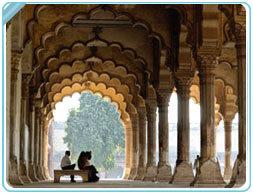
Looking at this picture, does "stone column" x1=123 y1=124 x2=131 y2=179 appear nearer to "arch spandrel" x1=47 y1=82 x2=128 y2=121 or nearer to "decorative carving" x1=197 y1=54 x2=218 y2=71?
"arch spandrel" x1=47 y1=82 x2=128 y2=121

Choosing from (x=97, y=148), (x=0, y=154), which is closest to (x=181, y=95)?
(x=0, y=154)

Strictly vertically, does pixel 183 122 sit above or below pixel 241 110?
below

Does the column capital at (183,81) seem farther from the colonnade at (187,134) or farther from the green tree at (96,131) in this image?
the green tree at (96,131)

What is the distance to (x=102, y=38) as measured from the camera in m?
19.5

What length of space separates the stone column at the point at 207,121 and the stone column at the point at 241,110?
2.24 meters

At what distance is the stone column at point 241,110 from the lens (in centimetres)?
1043

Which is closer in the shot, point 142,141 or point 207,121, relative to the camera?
point 207,121

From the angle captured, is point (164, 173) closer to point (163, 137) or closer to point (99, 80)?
point (163, 137)

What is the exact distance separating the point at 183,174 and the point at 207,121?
3061mm

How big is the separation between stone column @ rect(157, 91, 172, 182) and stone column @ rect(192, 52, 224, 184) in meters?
5.67

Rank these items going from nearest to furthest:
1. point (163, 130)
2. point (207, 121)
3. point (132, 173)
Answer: point (207, 121)
point (163, 130)
point (132, 173)

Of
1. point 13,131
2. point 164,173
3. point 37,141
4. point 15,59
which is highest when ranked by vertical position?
point 15,59

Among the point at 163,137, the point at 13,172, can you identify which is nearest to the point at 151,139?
the point at 163,137

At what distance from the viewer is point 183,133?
53.1 ft
